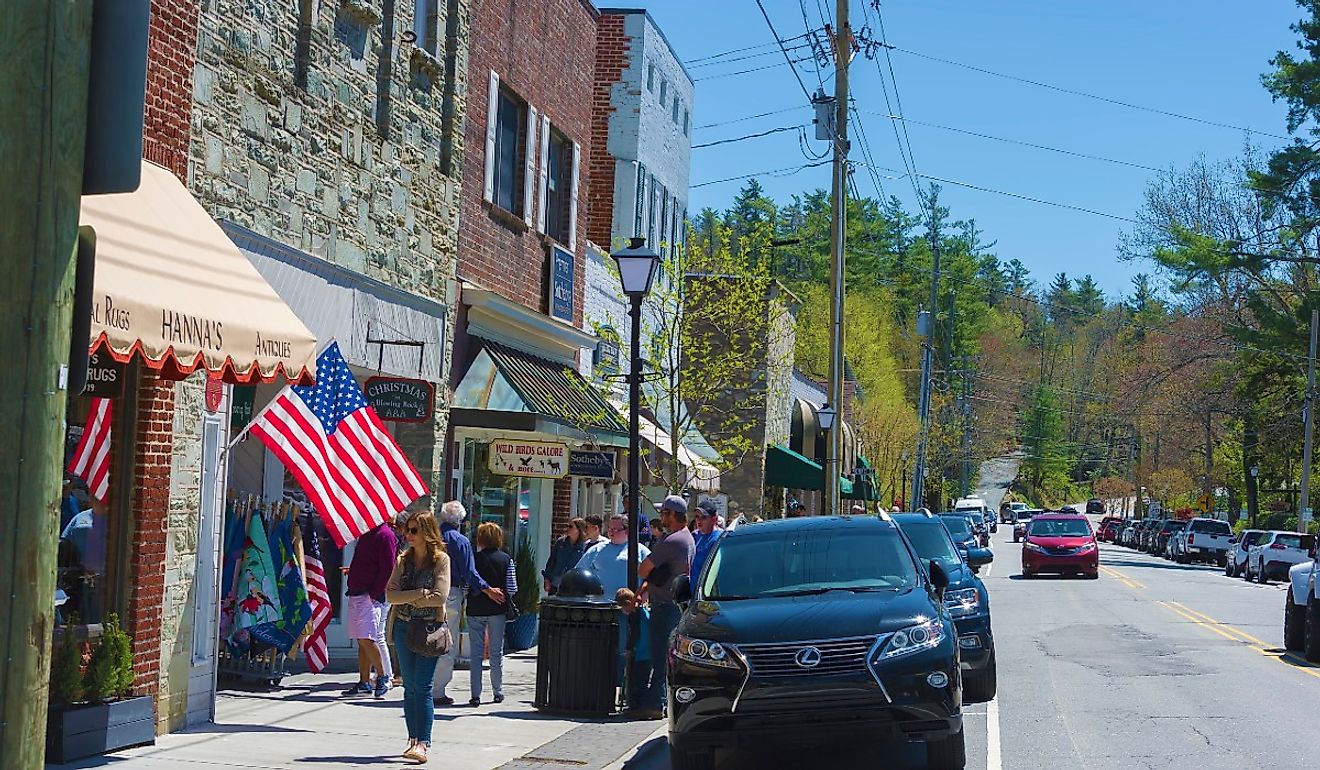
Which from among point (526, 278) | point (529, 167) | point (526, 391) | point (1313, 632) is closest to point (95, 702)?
point (526, 391)

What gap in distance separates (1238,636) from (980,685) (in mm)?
9999

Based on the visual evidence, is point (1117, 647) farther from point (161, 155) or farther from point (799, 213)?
point (799, 213)

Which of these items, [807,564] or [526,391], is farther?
[526,391]

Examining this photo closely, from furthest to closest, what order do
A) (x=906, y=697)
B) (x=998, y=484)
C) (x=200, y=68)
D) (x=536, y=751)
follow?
(x=998, y=484) → (x=200, y=68) → (x=536, y=751) → (x=906, y=697)

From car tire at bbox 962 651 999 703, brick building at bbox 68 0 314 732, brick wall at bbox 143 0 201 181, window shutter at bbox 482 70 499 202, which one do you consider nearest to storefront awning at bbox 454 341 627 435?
window shutter at bbox 482 70 499 202

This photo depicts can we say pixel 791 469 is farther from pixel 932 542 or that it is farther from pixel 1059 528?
pixel 932 542

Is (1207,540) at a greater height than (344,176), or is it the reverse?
(344,176)

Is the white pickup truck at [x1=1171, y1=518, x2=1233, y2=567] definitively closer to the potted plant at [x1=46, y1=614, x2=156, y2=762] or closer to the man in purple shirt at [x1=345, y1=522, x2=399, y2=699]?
the man in purple shirt at [x1=345, y1=522, x2=399, y2=699]

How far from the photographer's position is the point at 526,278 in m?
21.5

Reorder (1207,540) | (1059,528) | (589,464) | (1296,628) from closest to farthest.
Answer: (589,464) → (1296,628) → (1059,528) → (1207,540)

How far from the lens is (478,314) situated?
19297 mm

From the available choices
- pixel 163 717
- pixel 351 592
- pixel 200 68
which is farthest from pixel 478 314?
pixel 163 717

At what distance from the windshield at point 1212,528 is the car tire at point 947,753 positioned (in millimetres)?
51065

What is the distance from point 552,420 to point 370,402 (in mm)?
3798
